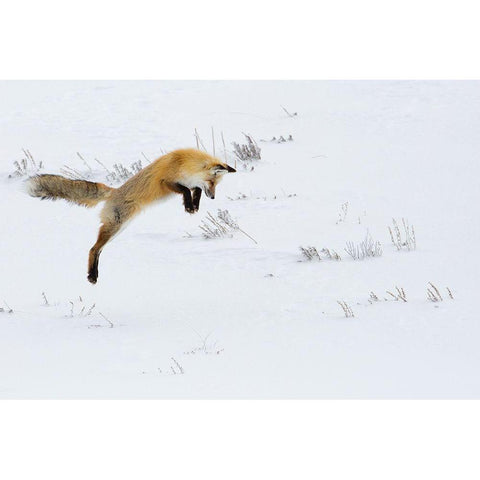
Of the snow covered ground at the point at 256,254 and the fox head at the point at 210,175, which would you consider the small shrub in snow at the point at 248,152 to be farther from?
the fox head at the point at 210,175

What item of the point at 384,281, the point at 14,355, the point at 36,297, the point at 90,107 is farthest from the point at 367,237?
the point at 90,107

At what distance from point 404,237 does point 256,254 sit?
5.34 feet

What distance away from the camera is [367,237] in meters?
10.8

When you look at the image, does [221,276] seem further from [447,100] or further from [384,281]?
[447,100]

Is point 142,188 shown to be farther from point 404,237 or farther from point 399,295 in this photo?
point 404,237

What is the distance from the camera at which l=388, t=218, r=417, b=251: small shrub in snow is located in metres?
10.4

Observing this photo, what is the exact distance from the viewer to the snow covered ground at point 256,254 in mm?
7427

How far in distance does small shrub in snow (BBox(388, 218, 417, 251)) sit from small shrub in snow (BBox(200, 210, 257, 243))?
1521 millimetres

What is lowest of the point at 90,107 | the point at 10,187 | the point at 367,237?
the point at 367,237

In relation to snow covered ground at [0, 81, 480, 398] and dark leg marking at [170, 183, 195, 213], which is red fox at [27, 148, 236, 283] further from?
snow covered ground at [0, 81, 480, 398]

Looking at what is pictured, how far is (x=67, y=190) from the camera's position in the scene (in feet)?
29.0

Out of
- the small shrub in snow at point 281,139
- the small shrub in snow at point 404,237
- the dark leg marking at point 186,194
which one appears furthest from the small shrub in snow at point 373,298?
the small shrub in snow at point 281,139

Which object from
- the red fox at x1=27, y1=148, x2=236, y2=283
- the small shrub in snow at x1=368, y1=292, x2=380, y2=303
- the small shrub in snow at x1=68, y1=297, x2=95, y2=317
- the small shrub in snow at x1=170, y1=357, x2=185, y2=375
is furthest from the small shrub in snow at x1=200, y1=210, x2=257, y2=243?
the small shrub in snow at x1=170, y1=357, x2=185, y2=375

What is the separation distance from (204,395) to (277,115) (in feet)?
30.0
